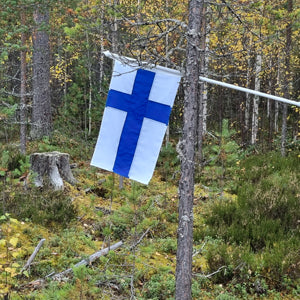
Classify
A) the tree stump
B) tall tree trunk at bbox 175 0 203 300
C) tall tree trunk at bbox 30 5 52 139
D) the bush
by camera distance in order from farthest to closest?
tall tree trunk at bbox 30 5 52 139, the tree stump, the bush, tall tree trunk at bbox 175 0 203 300

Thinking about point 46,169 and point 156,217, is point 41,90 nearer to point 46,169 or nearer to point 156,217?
point 46,169

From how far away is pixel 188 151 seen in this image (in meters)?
2.85

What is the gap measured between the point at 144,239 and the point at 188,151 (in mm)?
2752

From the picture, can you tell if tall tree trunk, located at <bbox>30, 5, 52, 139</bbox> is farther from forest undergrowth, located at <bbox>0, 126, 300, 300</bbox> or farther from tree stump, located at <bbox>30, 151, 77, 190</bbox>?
tree stump, located at <bbox>30, 151, 77, 190</bbox>

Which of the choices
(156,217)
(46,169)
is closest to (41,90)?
(46,169)

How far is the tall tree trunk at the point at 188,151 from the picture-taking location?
2.74 metres

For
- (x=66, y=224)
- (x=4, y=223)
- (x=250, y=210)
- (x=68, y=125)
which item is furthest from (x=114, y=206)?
(x=68, y=125)

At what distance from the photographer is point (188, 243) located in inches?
115

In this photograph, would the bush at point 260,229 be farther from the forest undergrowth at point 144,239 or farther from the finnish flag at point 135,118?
the finnish flag at point 135,118

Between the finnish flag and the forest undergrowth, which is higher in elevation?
the finnish flag

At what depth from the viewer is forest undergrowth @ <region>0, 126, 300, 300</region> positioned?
3.67 metres

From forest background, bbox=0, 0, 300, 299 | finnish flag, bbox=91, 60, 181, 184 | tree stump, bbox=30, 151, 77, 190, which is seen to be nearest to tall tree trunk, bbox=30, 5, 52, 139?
forest background, bbox=0, 0, 300, 299

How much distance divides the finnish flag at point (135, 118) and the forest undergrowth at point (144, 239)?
16.2 inches

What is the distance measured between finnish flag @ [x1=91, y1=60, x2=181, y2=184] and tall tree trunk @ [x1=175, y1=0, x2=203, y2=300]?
23 centimetres
